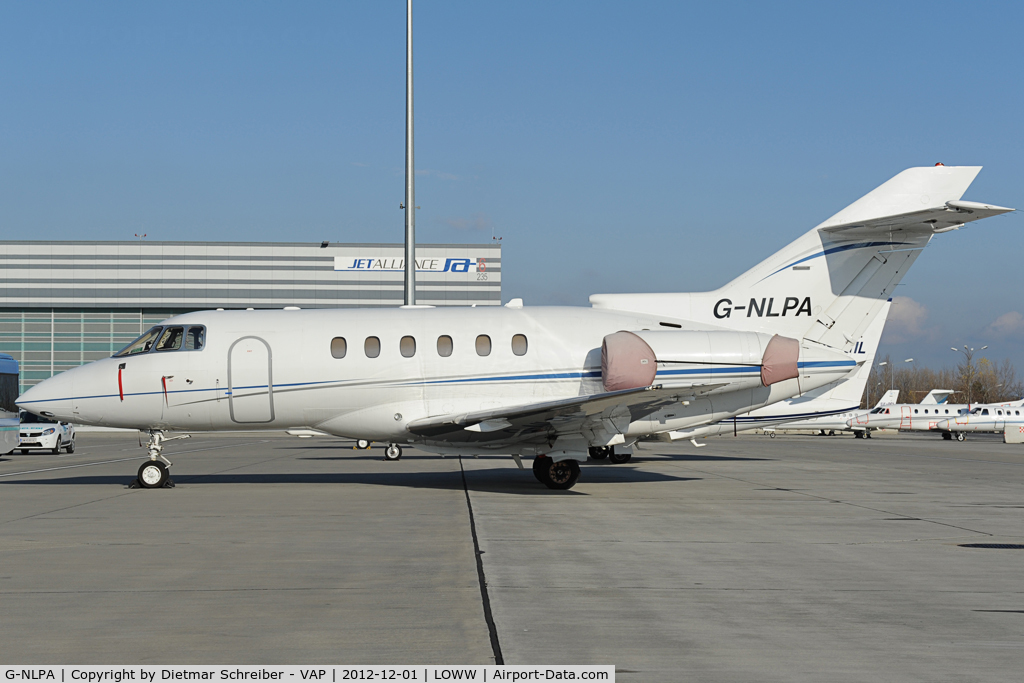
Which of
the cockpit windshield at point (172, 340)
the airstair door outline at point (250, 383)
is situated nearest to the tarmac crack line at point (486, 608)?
the airstair door outline at point (250, 383)

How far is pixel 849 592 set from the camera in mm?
7609

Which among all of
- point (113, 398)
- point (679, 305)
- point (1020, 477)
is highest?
point (679, 305)

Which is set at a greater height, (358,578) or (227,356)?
(227,356)

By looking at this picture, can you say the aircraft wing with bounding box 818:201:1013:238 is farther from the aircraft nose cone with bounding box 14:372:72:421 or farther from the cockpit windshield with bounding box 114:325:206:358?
the aircraft nose cone with bounding box 14:372:72:421

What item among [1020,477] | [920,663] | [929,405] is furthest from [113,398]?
[929,405]

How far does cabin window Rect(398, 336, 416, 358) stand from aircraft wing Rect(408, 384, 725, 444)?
4.41 feet

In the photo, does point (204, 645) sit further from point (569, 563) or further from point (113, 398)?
point (113, 398)

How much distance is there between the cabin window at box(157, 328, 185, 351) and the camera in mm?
16906

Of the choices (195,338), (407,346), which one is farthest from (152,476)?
(407,346)

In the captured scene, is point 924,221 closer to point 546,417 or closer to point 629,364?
point 629,364

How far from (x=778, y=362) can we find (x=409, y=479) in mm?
8530

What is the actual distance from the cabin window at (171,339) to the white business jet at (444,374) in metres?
0.03

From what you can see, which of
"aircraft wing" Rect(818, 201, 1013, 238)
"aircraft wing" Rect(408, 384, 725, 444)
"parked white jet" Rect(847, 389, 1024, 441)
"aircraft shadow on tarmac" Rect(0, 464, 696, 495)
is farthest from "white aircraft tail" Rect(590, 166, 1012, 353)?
"parked white jet" Rect(847, 389, 1024, 441)

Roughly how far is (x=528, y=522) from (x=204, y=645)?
21.9 feet
